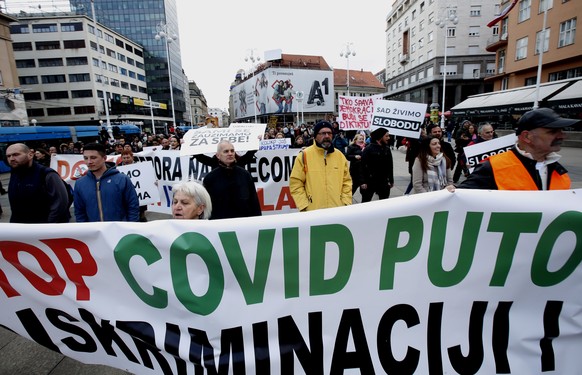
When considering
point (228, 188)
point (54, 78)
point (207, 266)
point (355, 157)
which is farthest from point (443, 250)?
point (54, 78)

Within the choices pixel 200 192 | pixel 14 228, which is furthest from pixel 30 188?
pixel 200 192

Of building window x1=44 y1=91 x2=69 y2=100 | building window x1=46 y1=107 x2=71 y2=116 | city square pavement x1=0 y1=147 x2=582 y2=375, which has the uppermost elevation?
building window x1=44 y1=91 x2=69 y2=100

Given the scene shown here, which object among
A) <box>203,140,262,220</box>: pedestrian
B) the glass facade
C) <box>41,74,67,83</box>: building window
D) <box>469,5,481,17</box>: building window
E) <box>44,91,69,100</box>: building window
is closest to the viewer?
<box>203,140,262,220</box>: pedestrian

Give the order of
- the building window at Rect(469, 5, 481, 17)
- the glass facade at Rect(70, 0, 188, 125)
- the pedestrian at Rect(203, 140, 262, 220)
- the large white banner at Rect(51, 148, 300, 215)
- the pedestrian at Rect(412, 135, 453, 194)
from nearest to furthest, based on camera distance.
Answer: the pedestrian at Rect(203, 140, 262, 220)
the pedestrian at Rect(412, 135, 453, 194)
the large white banner at Rect(51, 148, 300, 215)
the building window at Rect(469, 5, 481, 17)
the glass facade at Rect(70, 0, 188, 125)

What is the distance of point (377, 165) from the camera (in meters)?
5.14

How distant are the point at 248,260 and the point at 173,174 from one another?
4755 mm

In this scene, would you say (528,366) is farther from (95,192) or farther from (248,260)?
(95,192)

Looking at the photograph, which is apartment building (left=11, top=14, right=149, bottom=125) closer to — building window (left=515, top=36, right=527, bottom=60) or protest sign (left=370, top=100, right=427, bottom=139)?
building window (left=515, top=36, right=527, bottom=60)

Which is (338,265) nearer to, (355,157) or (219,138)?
(219,138)

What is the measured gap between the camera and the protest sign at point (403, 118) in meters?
6.27

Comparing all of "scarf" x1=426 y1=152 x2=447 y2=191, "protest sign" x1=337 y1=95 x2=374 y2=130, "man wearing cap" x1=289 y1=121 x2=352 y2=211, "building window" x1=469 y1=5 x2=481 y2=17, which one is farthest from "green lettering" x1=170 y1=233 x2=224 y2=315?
"building window" x1=469 y1=5 x2=481 y2=17

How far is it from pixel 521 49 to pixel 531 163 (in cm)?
3561

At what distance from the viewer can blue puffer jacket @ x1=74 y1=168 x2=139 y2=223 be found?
3209 mm

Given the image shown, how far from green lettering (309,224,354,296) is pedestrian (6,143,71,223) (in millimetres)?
2924
